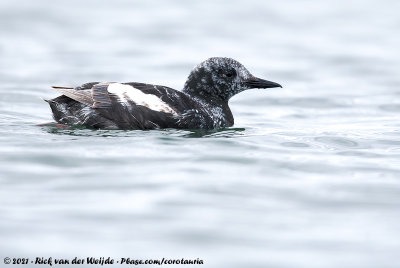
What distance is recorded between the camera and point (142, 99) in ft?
31.6

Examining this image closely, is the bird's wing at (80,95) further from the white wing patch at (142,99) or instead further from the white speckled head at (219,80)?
the white speckled head at (219,80)

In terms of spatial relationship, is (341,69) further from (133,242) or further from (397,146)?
(133,242)

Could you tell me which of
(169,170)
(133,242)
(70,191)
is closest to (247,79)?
(169,170)

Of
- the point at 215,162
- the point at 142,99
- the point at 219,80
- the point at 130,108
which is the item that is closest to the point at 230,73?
the point at 219,80

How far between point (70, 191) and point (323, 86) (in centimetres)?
834

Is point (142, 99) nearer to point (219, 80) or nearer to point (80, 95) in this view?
point (80, 95)

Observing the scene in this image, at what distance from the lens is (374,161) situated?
9.27 m

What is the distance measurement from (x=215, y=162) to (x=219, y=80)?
7.26 feet

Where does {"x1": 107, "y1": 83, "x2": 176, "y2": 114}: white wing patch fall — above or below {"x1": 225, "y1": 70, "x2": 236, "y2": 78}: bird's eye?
below

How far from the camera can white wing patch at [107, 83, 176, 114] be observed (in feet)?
31.6

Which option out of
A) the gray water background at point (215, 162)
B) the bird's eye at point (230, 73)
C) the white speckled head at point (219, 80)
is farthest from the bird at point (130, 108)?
the bird's eye at point (230, 73)

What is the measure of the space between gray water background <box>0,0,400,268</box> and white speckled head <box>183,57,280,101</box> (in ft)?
1.98

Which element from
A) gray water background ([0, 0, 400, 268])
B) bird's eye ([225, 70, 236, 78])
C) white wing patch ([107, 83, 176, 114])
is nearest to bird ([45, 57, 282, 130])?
white wing patch ([107, 83, 176, 114])

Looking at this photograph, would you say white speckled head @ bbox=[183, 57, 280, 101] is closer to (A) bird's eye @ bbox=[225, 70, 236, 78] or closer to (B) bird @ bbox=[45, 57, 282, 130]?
(A) bird's eye @ bbox=[225, 70, 236, 78]
